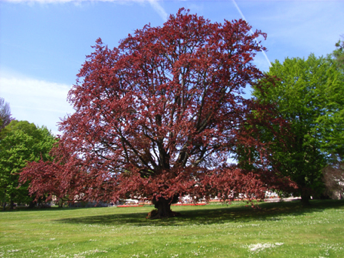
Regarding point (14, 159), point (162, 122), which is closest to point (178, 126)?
point (162, 122)

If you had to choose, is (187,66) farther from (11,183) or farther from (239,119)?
(11,183)

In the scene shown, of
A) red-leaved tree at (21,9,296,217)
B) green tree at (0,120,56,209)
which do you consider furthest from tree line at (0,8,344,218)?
green tree at (0,120,56,209)

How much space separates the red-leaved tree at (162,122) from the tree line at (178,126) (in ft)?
0.26

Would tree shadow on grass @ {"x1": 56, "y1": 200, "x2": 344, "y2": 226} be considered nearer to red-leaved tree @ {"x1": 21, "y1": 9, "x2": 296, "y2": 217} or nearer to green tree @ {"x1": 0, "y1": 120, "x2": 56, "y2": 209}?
red-leaved tree @ {"x1": 21, "y1": 9, "x2": 296, "y2": 217}

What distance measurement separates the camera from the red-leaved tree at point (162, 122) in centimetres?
1684

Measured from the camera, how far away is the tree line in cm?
1703

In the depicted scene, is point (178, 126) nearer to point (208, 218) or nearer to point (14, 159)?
point (208, 218)

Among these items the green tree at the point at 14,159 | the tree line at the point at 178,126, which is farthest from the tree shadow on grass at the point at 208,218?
the green tree at the point at 14,159

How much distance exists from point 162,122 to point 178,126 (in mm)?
2779

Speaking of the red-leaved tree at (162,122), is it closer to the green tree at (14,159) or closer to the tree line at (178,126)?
the tree line at (178,126)

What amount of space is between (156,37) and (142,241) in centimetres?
1652

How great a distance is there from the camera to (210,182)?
1602 cm

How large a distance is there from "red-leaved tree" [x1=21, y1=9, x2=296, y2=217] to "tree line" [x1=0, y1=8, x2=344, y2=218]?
0.26 feet

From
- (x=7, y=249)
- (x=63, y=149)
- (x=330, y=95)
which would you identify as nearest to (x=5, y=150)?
(x=63, y=149)
